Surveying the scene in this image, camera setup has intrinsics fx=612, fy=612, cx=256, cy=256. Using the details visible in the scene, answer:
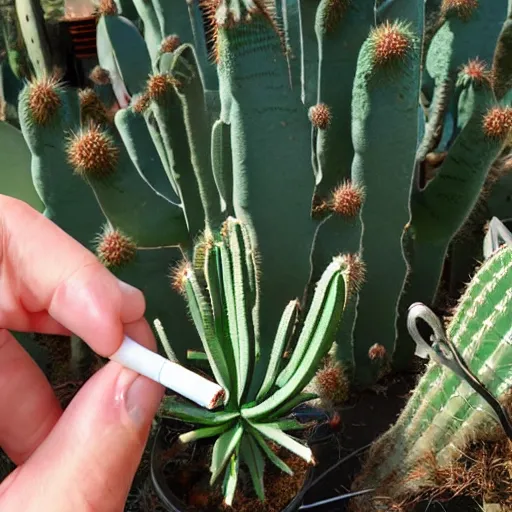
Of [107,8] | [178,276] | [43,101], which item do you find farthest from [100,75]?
[178,276]

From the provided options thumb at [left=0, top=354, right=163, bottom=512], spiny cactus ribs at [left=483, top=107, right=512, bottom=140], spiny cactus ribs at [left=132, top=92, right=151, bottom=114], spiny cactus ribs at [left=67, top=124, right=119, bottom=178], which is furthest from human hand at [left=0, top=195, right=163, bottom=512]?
spiny cactus ribs at [left=483, top=107, right=512, bottom=140]

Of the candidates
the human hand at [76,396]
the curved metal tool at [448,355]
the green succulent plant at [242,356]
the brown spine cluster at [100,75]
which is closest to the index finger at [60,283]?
the human hand at [76,396]

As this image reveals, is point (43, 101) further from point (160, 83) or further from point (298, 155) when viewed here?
point (298, 155)

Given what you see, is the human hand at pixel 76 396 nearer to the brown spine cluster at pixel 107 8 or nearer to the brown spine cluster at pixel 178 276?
the brown spine cluster at pixel 178 276

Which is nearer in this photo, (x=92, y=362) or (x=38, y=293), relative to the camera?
(x=38, y=293)

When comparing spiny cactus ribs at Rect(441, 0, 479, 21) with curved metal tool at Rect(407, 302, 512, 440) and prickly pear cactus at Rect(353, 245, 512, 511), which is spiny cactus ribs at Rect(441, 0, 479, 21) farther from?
curved metal tool at Rect(407, 302, 512, 440)

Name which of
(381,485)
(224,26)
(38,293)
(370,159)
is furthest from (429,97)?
(38,293)

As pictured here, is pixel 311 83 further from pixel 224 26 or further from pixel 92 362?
pixel 92 362
